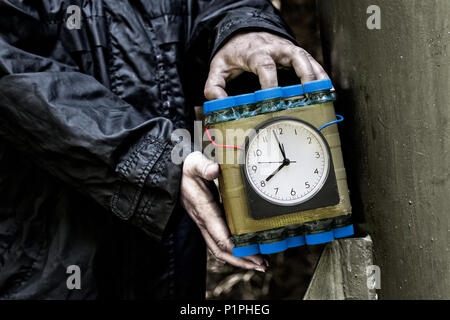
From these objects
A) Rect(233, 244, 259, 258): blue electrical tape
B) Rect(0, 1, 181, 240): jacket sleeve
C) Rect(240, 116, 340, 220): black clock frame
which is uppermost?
Rect(0, 1, 181, 240): jacket sleeve

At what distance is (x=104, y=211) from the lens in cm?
131

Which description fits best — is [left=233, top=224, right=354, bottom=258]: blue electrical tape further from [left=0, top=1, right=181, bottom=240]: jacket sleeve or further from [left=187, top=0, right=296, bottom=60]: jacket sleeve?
[left=187, top=0, right=296, bottom=60]: jacket sleeve

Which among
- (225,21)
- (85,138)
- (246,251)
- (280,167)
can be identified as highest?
(225,21)

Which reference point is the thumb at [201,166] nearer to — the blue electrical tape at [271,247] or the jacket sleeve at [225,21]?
the blue electrical tape at [271,247]

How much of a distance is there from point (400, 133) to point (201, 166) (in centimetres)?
46

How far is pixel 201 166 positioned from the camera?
3.29 ft

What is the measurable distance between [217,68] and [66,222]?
0.64m

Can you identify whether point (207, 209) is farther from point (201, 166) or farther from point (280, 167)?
A: point (280, 167)

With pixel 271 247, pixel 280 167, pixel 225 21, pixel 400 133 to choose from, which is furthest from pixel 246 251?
pixel 225 21

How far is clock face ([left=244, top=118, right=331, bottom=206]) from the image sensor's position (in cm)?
93

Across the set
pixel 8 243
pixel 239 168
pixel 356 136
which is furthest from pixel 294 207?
pixel 8 243

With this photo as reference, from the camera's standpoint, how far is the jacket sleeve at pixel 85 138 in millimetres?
1045

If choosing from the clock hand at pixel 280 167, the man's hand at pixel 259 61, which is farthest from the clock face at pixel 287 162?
the man's hand at pixel 259 61

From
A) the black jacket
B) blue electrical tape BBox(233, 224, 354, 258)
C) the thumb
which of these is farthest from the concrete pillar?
the thumb
